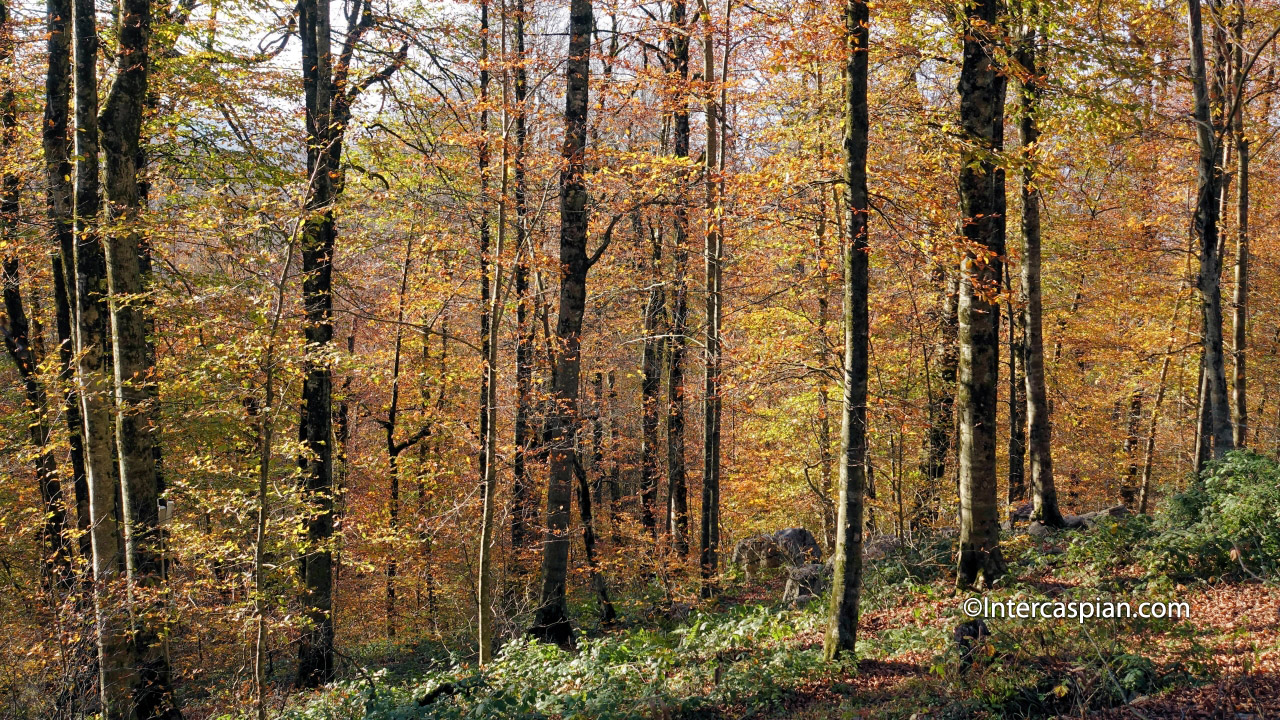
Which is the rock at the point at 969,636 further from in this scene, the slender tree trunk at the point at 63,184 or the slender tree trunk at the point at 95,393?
the slender tree trunk at the point at 63,184

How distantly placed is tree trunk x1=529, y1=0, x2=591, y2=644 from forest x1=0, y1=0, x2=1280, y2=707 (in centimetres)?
8

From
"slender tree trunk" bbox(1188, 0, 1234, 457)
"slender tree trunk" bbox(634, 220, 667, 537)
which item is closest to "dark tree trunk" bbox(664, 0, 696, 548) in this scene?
"slender tree trunk" bbox(634, 220, 667, 537)

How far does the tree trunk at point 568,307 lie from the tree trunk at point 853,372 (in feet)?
15.7

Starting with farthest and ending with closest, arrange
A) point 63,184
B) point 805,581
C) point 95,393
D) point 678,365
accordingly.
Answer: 1. point 678,365
2. point 805,581
3. point 63,184
4. point 95,393

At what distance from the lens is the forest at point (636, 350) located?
6.61 meters

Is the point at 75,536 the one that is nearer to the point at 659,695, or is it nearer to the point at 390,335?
the point at 659,695

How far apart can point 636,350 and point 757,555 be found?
18.7 feet

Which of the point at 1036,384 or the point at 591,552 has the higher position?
the point at 1036,384

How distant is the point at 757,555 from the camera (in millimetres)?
16234

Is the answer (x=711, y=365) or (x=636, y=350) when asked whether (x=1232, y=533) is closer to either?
(x=711, y=365)

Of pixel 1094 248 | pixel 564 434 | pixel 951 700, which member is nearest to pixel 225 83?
pixel 564 434

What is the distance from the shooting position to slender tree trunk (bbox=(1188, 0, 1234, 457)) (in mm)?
9938

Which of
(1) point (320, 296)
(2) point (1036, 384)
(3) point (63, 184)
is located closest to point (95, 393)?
(1) point (320, 296)

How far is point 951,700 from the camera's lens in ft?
17.6
